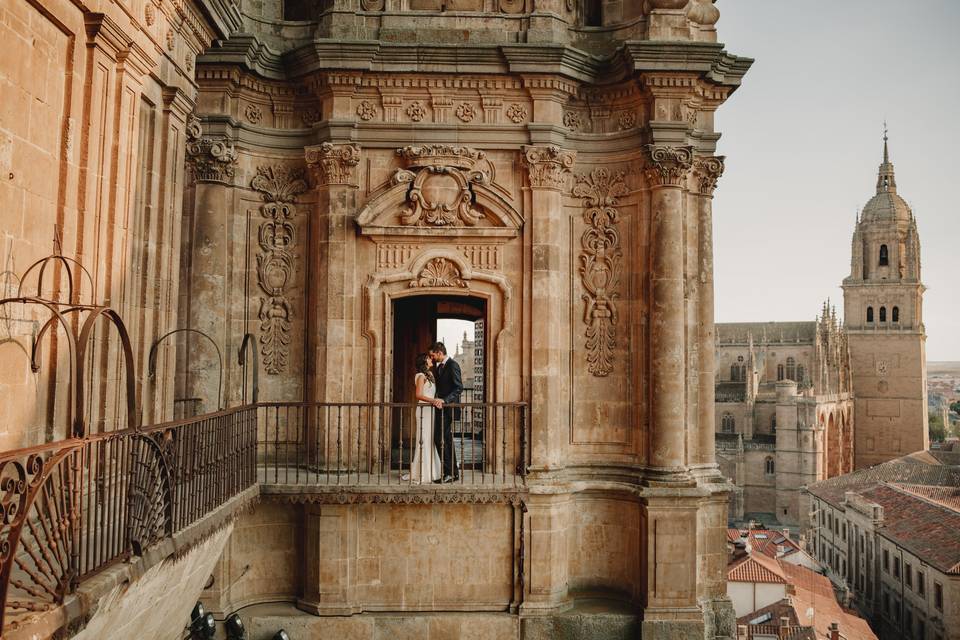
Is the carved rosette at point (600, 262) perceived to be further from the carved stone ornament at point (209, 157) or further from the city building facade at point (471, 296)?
the carved stone ornament at point (209, 157)

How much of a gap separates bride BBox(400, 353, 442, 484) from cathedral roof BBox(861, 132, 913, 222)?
89535 millimetres

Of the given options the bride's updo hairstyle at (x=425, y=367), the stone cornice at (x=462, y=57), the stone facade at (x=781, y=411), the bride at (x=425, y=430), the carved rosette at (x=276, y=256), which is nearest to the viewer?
the bride at (x=425, y=430)

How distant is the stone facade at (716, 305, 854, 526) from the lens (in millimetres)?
68375

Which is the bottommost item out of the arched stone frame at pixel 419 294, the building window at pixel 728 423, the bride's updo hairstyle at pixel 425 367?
the building window at pixel 728 423

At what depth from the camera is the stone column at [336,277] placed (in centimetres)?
988

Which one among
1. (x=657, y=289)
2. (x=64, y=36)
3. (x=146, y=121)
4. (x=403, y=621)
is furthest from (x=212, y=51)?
(x=403, y=621)

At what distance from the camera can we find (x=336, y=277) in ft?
32.6

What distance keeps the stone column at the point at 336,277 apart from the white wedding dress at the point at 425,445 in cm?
109

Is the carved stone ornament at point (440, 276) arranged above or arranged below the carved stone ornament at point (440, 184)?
below

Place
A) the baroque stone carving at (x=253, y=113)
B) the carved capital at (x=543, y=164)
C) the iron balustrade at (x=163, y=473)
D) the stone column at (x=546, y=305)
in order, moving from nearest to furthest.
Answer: the iron balustrade at (x=163, y=473), the stone column at (x=546, y=305), the carved capital at (x=543, y=164), the baroque stone carving at (x=253, y=113)

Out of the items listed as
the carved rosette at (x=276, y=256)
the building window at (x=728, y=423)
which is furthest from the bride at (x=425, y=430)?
the building window at (x=728, y=423)

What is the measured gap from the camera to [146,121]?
730 centimetres

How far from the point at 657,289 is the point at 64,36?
270 inches

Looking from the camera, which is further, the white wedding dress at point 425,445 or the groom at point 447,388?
the groom at point 447,388
